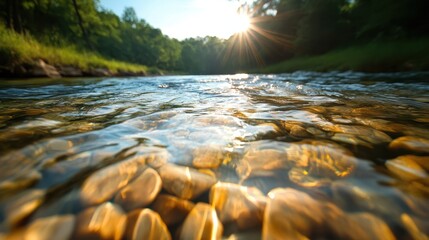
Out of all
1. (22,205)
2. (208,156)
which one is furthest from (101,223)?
(208,156)

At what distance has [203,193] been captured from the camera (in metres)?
0.68

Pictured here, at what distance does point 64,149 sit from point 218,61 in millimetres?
50278

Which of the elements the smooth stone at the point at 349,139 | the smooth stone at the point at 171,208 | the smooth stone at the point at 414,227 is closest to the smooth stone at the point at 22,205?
the smooth stone at the point at 171,208

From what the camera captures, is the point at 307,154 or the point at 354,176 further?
the point at 307,154

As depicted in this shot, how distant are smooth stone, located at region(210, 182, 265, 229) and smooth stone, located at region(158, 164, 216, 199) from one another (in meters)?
0.04

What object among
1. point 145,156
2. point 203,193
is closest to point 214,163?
point 203,193

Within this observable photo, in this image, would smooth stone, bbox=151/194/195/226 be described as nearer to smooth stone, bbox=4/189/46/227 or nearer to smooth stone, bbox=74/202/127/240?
smooth stone, bbox=74/202/127/240

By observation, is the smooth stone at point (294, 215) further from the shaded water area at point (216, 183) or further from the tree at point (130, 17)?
the tree at point (130, 17)

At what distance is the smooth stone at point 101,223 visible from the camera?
527 millimetres

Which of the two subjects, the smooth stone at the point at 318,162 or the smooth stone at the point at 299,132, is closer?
the smooth stone at the point at 318,162

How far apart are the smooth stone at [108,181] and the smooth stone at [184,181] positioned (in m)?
0.11

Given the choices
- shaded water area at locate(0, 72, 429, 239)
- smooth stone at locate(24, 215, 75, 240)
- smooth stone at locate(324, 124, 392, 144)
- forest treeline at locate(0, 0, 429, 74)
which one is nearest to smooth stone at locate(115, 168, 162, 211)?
shaded water area at locate(0, 72, 429, 239)

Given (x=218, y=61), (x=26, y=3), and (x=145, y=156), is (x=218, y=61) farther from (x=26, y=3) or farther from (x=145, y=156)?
(x=145, y=156)

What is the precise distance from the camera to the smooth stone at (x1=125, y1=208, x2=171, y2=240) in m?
0.53
